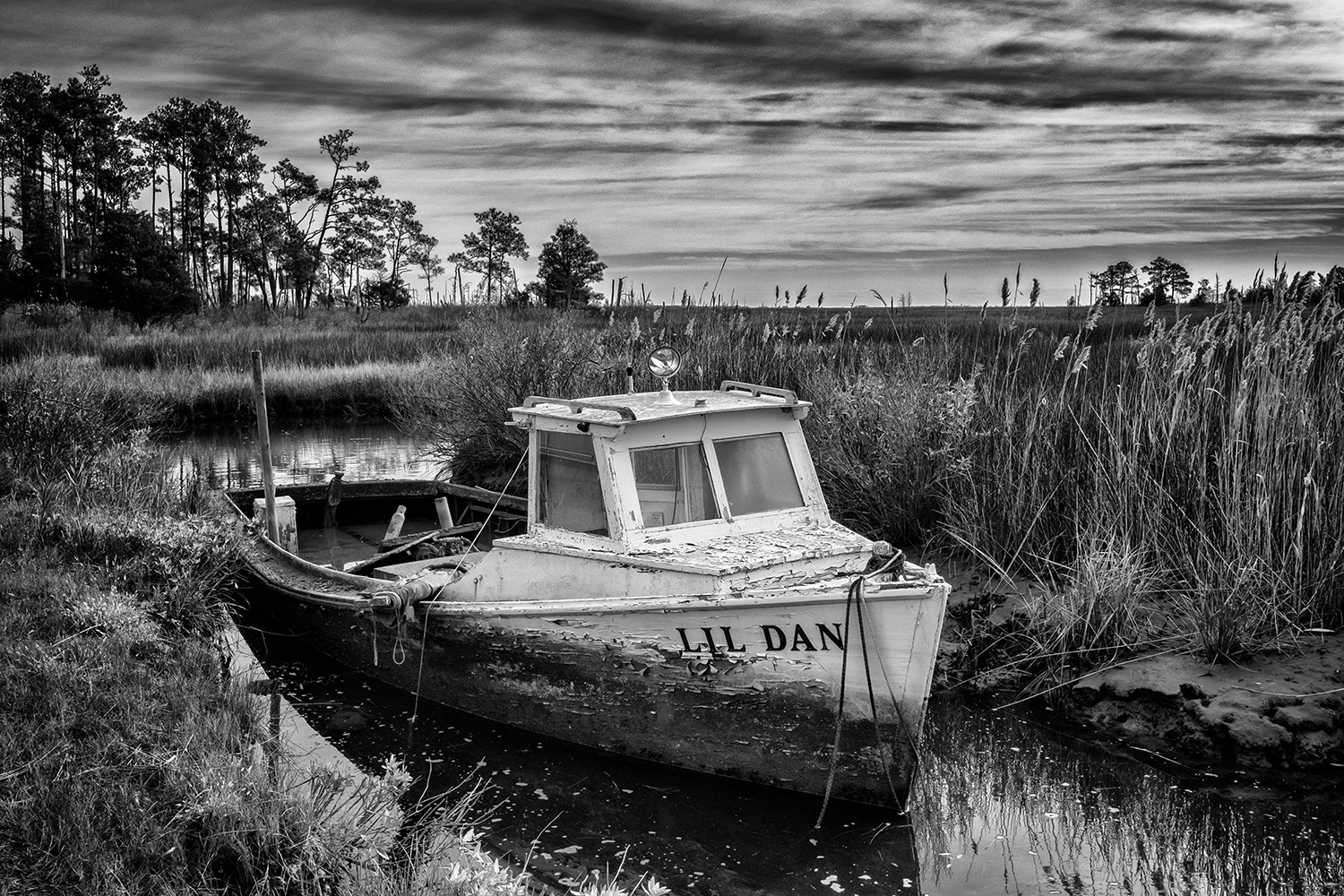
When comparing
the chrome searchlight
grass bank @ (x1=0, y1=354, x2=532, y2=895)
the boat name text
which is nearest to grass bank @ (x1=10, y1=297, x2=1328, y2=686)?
the boat name text

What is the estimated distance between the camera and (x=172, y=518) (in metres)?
9.85

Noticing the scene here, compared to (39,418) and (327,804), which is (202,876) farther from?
(39,418)

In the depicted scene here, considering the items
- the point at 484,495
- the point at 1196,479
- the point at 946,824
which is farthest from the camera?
the point at 484,495

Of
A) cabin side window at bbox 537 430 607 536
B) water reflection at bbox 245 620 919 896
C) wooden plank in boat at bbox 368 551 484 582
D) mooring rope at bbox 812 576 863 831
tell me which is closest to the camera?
water reflection at bbox 245 620 919 896

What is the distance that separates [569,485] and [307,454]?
45.3 feet

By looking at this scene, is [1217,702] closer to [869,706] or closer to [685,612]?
[869,706]

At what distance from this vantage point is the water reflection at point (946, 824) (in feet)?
17.2

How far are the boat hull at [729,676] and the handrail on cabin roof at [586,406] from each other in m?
1.25

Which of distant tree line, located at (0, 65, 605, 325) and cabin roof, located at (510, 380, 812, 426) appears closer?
cabin roof, located at (510, 380, 812, 426)

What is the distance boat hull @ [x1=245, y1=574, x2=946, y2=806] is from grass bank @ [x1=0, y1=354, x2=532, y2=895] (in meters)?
1.44

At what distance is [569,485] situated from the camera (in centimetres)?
730

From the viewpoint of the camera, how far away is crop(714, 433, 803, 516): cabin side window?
23.7 feet

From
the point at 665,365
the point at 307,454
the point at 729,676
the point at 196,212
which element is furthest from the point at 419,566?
the point at 196,212

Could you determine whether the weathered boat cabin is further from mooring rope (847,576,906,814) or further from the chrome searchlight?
mooring rope (847,576,906,814)
